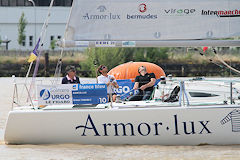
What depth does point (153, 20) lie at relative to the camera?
8438 millimetres

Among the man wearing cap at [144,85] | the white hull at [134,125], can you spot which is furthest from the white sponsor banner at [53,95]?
the man wearing cap at [144,85]

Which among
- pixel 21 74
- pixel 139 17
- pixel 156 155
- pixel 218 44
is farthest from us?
pixel 21 74

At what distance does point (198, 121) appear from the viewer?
766 centimetres

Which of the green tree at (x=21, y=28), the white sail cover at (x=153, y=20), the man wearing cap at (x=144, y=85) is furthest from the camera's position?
the green tree at (x=21, y=28)

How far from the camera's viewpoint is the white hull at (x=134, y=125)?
7.65 meters

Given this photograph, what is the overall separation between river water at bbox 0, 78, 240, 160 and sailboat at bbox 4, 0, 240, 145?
10 cm

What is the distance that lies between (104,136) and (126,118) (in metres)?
0.45

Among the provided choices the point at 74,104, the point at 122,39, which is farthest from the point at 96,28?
the point at 74,104

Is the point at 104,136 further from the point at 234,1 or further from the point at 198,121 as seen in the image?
the point at 234,1

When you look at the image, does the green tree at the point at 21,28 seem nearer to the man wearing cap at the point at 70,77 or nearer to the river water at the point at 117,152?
the man wearing cap at the point at 70,77

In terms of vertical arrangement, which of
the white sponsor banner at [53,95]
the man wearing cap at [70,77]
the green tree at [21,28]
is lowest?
the white sponsor banner at [53,95]

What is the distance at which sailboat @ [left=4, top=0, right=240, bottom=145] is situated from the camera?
25.2 ft

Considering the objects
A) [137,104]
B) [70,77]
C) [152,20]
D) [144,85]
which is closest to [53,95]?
[70,77]

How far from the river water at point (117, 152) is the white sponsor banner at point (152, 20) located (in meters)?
1.82
